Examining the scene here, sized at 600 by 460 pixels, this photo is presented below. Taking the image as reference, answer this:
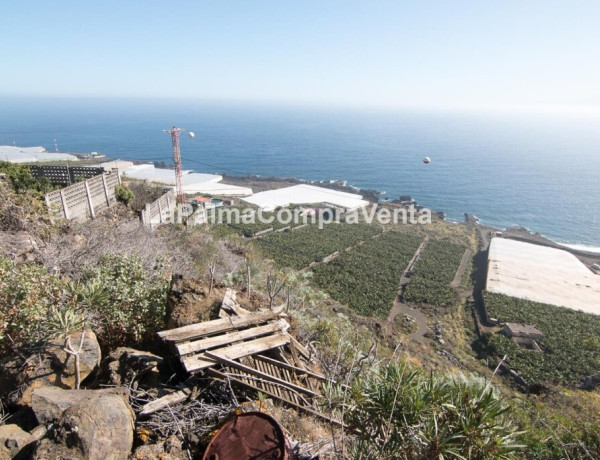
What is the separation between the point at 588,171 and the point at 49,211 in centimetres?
12880

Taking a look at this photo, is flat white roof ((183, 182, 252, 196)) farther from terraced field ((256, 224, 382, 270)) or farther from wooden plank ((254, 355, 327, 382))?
wooden plank ((254, 355, 327, 382))

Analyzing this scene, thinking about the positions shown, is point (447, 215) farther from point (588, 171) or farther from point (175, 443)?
point (588, 171)

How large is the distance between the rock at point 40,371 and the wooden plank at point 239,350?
127 cm

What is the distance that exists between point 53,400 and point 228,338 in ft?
6.46

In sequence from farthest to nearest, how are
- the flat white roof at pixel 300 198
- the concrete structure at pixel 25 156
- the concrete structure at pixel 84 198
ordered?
the flat white roof at pixel 300 198 → the concrete structure at pixel 25 156 → the concrete structure at pixel 84 198

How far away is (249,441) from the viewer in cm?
309

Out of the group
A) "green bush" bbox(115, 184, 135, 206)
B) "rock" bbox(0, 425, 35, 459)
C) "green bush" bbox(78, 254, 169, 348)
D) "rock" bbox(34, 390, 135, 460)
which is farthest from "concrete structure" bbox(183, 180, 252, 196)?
"rock" bbox(34, 390, 135, 460)

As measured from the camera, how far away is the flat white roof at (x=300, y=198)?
46.2 metres

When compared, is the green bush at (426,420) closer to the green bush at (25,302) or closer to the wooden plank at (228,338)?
the wooden plank at (228,338)

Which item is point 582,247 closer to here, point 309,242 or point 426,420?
point 309,242

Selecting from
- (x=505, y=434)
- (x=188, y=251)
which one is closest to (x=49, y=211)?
(x=188, y=251)

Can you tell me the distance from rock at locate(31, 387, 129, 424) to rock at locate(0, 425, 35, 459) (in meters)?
0.20

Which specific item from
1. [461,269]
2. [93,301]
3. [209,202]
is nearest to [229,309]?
[93,301]

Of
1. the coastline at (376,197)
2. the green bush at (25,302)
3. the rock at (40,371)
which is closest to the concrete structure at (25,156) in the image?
the coastline at (376,197)
